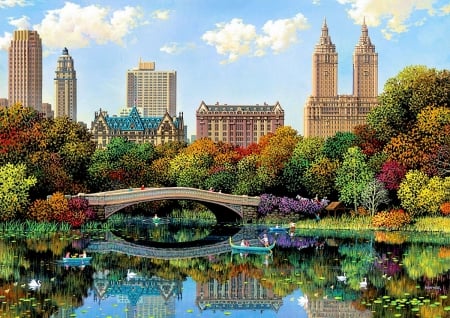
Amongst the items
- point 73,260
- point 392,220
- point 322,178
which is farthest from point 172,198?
point 73,260

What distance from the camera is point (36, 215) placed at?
58656 millimetres

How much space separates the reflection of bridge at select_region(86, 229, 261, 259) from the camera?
159ft

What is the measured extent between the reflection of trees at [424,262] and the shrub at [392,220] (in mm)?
9273

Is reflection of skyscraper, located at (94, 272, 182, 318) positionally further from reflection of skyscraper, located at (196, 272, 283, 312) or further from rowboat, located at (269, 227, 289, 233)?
rowboat, located at (269, 227, 289, 233)

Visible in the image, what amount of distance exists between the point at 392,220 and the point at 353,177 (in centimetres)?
555

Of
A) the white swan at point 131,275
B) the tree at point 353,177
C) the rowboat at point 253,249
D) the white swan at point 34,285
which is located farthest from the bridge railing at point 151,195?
the white swan at point 34,285

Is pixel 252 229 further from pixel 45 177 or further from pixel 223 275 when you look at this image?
pixel 223 275

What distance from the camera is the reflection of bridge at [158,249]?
48.6 m

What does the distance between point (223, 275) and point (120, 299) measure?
7.38 meters

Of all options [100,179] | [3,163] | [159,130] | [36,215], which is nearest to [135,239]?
[36,215]

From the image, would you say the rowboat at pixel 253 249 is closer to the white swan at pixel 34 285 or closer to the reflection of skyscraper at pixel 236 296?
the reflection of skyscraper at pixel 236 296

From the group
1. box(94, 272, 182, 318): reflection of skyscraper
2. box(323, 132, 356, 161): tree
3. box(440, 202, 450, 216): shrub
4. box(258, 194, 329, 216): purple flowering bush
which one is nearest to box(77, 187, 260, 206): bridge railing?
box(258, 194, 329, 216): purple flowering bush

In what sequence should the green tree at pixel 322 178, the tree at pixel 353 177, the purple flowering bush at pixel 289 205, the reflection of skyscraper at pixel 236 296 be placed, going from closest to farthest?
the reflection of skyscraper at pixel 236 296 → the tree at pixel 353 177 → the purple flowering bush at pixel 289 205 → the green tree at pixel 322 178

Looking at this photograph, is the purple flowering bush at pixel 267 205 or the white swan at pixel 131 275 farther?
the purple flowering bush at pixel 267 205
